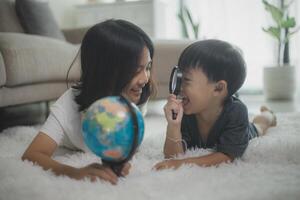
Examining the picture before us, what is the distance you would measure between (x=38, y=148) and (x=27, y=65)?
0.96 meters

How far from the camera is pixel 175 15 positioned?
471 cm

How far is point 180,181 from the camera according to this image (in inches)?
36.4

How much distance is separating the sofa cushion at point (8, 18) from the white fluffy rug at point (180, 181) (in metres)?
1.99

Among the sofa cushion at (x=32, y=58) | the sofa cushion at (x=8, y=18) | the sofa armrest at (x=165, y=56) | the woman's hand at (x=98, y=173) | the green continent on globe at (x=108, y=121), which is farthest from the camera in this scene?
the sofa cushion at (x=8, y=18)

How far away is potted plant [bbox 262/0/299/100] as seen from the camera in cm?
379

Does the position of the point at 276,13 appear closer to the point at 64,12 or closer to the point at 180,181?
the point at 64,12

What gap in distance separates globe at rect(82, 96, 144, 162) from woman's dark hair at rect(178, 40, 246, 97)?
400 millimetres

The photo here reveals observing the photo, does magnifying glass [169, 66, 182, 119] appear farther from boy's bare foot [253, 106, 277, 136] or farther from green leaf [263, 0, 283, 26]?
green leaf [263, 0, 283, 26]

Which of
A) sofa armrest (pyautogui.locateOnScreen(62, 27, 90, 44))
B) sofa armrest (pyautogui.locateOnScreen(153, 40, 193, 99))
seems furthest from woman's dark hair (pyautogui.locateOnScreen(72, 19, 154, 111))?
sofa armrest (pyautogui.locateOnScreen(62, 27, 90, 44))

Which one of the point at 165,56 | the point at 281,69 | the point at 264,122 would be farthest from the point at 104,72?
the point at 281,69

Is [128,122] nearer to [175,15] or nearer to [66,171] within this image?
[66,171]

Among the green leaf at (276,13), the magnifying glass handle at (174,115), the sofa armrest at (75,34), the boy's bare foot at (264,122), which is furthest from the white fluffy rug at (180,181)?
the green leaf at (276,13)

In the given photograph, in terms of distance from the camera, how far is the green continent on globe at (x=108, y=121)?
77 centimetres

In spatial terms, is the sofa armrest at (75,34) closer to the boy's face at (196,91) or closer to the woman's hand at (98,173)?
the boy's face at (196,91)
